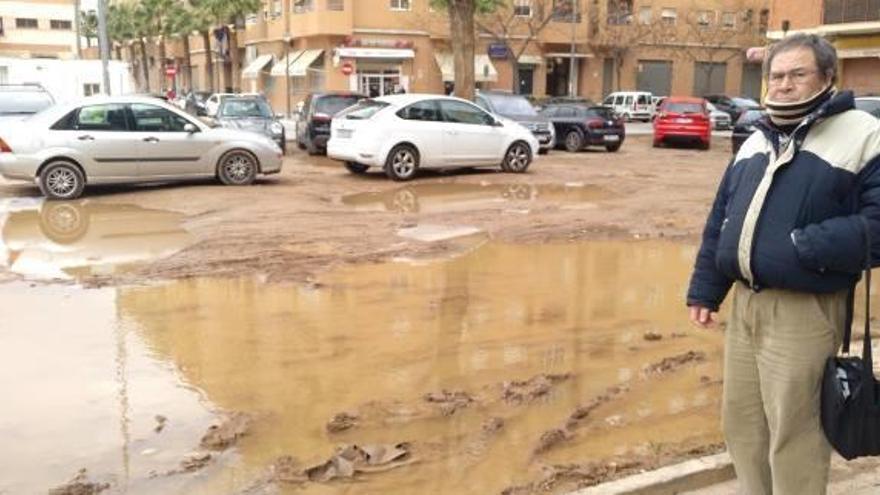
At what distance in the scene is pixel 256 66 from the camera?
53.0 meters

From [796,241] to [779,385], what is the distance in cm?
52

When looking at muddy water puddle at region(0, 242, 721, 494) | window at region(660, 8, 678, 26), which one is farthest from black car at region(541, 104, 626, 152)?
window at region(660, 8, 678, 26)

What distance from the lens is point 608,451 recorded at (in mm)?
4453

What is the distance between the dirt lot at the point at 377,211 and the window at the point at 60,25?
234ft

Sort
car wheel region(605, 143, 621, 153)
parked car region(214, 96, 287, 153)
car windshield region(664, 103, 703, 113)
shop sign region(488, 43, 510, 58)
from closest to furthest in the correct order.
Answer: parked car region(214, 96, 287, 153) < car wheel region(605, 143, 621, 153) < car windshield region(664, 103, 703, 113) < shop sign region(488, 43, 510, 58)

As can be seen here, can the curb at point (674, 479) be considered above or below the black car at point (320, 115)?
below

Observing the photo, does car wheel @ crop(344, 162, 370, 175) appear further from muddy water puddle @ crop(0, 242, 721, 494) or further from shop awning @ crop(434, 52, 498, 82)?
shop awning @ crop(434, 52, 498, 82)

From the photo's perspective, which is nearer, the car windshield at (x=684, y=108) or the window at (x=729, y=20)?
the car windshield at (x=684, y=108)

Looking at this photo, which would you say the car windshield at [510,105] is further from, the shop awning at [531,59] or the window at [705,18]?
the window at [705,18]

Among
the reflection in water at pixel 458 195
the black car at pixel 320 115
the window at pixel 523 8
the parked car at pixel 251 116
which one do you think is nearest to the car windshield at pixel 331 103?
the black car at pixel 320 115

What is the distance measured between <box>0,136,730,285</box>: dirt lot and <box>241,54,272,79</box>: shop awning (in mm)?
35848

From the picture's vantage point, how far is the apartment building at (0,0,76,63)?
76.8 meters

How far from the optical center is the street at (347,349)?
432 centimetres

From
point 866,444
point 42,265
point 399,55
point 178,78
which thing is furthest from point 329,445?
point 178,78
